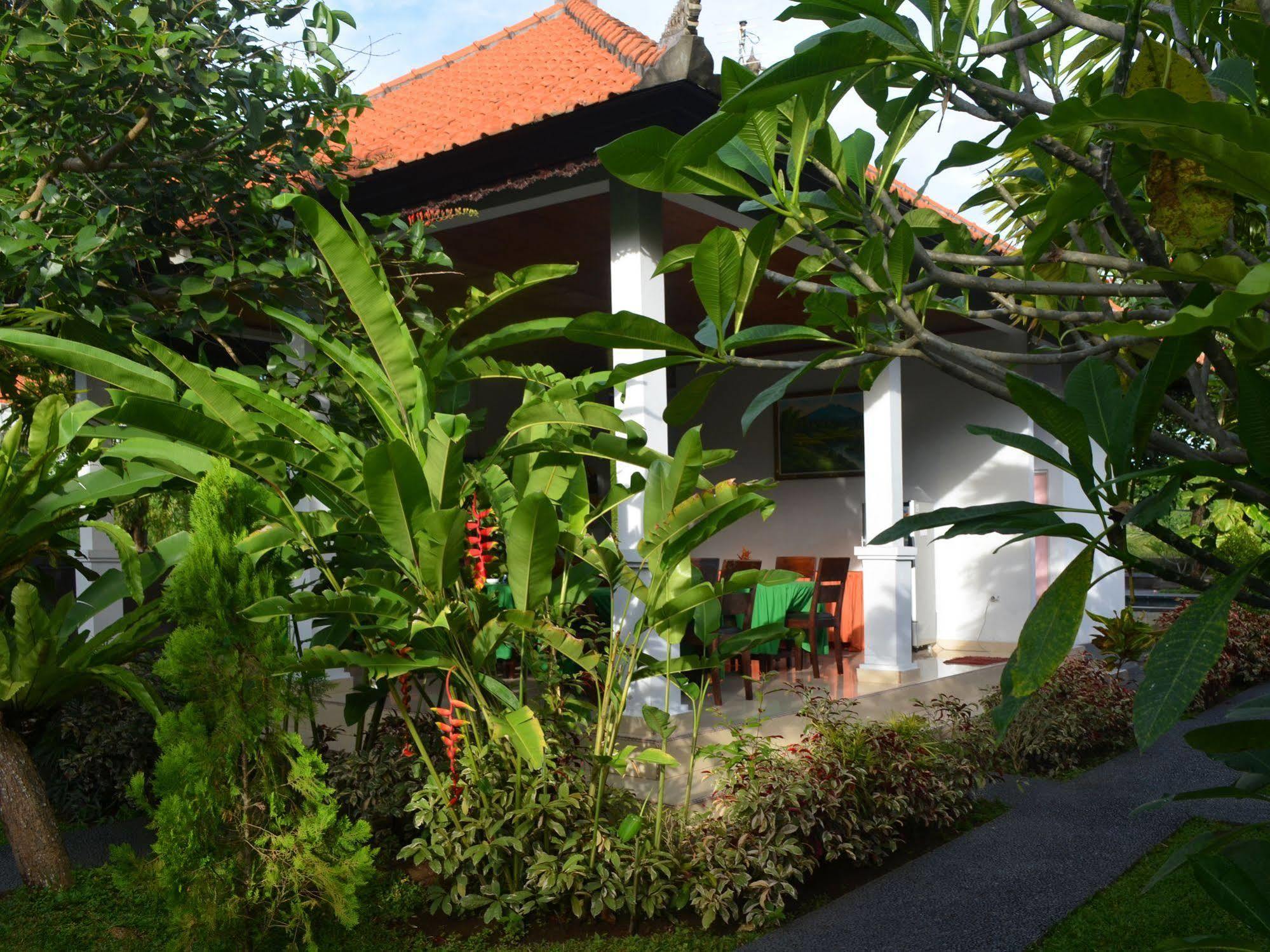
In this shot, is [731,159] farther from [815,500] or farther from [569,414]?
[815,500]

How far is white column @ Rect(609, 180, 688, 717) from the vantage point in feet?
16.9

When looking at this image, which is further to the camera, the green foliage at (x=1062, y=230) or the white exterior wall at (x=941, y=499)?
the white exterior wall at (x=941, y=499)

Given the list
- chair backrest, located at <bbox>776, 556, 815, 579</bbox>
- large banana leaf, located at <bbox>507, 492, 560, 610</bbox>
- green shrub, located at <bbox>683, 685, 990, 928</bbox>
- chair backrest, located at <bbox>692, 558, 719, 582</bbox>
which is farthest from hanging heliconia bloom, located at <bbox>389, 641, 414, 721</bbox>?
chair backrest, located at <bbox>776, 556, 815, 579</bbox>

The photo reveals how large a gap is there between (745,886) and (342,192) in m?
2.80

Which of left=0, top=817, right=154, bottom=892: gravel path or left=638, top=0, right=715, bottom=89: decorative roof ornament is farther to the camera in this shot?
left=638, top=0, right=715, bottom=89: decorative roof ornament

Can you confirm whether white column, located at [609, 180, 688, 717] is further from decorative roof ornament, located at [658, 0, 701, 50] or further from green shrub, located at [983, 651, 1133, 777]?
green shrub, located at [983, 651, 1133, 777]

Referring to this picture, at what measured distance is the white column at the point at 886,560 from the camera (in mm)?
7258

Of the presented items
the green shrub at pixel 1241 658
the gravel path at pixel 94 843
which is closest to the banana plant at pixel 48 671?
the gravel path at pixel 94 843

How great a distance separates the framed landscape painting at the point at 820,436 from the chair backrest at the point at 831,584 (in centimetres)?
266

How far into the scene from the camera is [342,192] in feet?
11.8

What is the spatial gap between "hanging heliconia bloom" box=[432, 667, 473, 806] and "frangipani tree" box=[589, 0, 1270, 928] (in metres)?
2.17

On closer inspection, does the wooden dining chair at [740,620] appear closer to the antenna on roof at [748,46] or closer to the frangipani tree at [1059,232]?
the antenna on roof at [748,46]

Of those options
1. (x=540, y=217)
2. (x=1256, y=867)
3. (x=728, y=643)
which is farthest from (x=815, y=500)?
(x=1256, y=867)

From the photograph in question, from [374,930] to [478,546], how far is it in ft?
4.18
